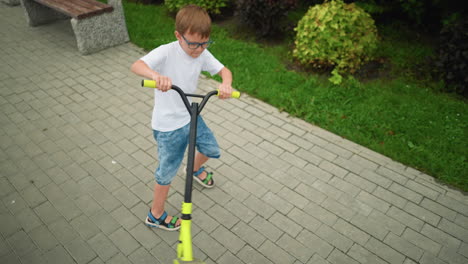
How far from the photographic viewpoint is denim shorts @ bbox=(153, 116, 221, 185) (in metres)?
2.76

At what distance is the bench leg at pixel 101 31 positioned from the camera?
6274 mm

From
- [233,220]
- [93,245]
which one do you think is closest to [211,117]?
[233,220]

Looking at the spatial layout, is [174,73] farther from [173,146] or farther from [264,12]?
[264,12]

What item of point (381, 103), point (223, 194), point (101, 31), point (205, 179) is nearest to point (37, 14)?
point (101, 31)

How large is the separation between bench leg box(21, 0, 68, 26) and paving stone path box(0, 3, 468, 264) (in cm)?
305

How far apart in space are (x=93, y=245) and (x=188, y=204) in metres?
1.50

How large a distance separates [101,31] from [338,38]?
4.47 metres

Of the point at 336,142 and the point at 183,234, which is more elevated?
the point at 183,234

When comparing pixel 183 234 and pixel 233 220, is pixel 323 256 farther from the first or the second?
pixel 183 234

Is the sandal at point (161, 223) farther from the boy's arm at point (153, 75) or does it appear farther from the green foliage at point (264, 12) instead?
the green foliage at point (264, 12)

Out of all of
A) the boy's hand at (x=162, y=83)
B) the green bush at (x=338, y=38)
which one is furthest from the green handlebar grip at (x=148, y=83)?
the green bush at (x=338, y=38)

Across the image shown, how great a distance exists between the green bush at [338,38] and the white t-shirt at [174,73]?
3560mm

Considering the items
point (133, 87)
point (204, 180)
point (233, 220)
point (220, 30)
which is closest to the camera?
point (233, 220)

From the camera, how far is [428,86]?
5.59 m
